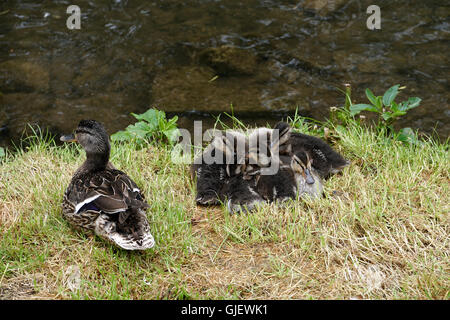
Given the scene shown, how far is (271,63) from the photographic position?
6.40m

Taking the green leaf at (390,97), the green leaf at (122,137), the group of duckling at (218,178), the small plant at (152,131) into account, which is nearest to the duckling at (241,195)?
the group of duckling at (218,178)

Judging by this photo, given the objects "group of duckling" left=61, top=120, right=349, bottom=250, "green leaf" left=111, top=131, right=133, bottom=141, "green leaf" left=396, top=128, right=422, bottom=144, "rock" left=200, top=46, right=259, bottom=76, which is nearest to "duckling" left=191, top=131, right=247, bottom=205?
"group of duckling" left=61, top=120, right=349, bottom=250

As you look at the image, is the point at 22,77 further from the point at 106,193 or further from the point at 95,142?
the point at 106,193

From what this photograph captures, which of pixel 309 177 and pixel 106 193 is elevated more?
pixel 106 193

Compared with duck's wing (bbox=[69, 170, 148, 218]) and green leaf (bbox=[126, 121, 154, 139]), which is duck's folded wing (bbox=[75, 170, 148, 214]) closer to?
duck's wing (bbox=[69, 170, 148, 218])

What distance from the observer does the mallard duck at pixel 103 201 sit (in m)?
2.97

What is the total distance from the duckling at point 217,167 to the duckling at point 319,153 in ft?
1.15

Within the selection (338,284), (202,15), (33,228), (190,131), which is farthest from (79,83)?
(338,284)

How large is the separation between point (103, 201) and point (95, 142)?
Result: 0.53 meters

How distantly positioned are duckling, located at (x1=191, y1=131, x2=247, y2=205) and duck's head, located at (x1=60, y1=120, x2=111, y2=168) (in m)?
0.72

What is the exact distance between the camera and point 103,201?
3064mm

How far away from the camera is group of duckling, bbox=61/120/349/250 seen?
304cm

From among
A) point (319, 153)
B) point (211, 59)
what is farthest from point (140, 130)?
point (211, 59)
